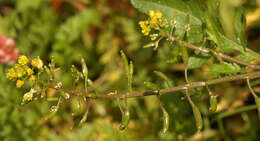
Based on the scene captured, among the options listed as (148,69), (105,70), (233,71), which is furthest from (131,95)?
(105,70)

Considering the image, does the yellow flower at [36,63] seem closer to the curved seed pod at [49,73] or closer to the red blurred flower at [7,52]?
the curved seed pod at [49,73]

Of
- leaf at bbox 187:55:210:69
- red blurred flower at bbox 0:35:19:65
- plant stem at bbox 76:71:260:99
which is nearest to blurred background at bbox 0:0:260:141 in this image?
red blurred flower at bbox 0:35:19:65

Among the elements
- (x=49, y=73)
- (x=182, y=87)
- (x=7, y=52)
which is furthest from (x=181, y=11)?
(x=7, y=52)

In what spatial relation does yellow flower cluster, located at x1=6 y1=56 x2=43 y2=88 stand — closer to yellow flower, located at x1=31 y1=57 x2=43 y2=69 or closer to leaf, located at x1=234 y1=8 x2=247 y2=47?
yellow flower, located at x1=31 y1=57 x2=43 y2=69

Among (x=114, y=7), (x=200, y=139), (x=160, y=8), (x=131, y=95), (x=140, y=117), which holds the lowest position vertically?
(x=200, y=139)

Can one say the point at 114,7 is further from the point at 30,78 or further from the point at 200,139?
the point at 30,78

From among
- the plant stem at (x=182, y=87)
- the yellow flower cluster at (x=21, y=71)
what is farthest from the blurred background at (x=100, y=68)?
the yellow flower cluster at (x=21, y=71)
